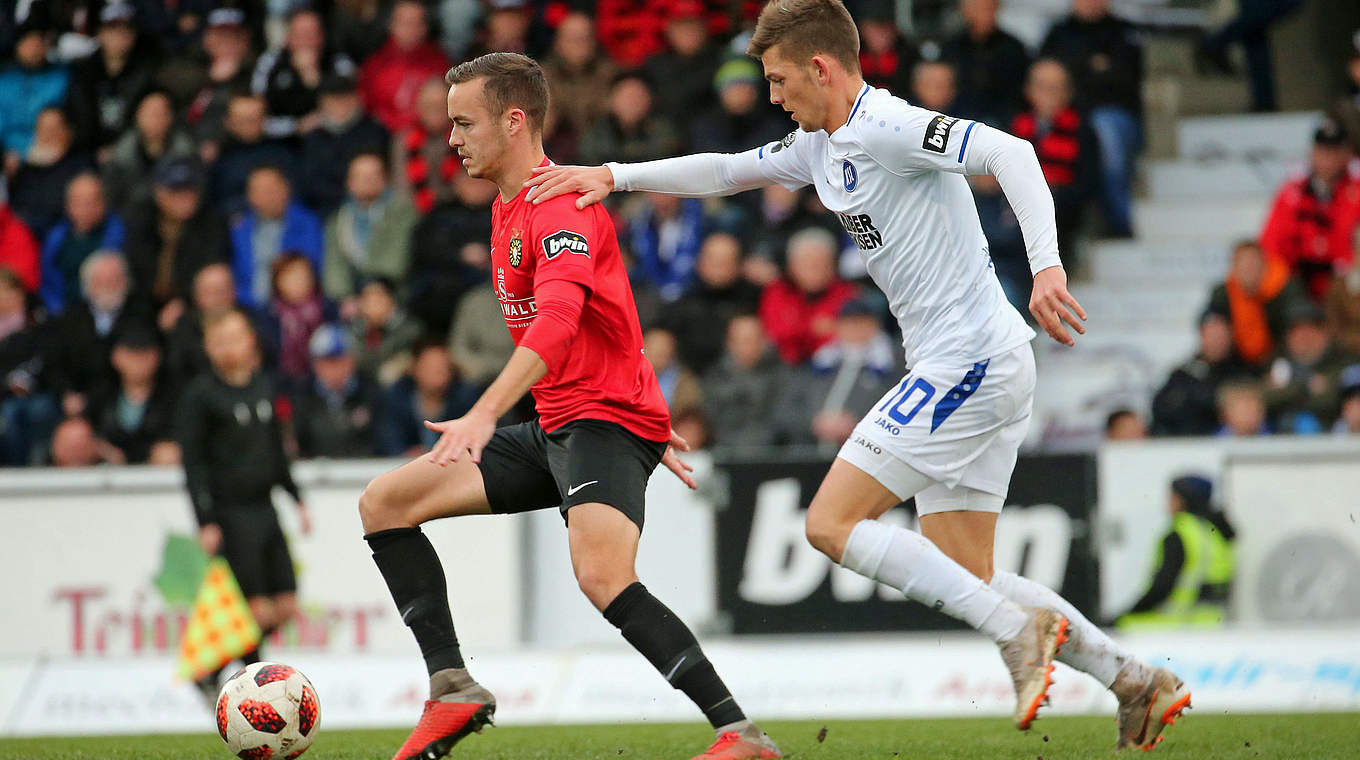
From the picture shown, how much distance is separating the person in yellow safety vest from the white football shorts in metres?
4.40

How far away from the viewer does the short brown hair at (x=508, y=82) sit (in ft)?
18.8

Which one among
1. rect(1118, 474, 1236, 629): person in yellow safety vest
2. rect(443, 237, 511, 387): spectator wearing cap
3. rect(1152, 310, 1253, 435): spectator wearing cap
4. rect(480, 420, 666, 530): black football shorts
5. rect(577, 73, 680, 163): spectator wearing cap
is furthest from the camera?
rect(577, 73, 680, 163): spectator wearing cap

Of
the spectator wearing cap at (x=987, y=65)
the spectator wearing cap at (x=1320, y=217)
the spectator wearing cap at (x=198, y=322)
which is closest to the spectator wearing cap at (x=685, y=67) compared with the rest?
the spectator wearing cap at (x=987, y=65)

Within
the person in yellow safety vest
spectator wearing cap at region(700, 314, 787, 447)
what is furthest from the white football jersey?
spectator wearing cap at region(700, 314, 787, 447)

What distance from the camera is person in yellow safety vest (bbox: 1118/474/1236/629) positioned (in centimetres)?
983

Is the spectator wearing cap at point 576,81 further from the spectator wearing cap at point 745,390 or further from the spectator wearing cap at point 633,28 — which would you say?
the spectator wearing cap at point 745,390

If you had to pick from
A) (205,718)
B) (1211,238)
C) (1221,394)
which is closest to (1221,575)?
(1221,394)

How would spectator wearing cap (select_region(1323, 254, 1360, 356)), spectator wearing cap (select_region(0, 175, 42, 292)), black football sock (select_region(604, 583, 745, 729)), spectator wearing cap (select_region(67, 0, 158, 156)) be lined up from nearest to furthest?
black football sock (select_region(604, 583, 745, 729))
spectator wearing cap (select_region(1323, 254, 1360, 356))
spectator wearing cap (select_region(0, 175, 42, 292))
spectator wearing cap (select_region(67, 0, 158, 156))

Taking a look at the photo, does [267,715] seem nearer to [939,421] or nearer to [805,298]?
[939,421]

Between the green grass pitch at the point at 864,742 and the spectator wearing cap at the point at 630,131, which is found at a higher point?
the spectator wearing cap at the point at 630,131

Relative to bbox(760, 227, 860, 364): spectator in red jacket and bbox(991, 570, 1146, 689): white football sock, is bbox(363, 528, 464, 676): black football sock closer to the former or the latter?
bbox(991, 570, 1146, 689): white football sock

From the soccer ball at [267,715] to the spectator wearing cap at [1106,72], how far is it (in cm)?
860

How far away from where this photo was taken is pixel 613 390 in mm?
5707

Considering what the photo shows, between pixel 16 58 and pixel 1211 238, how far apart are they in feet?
32.3
